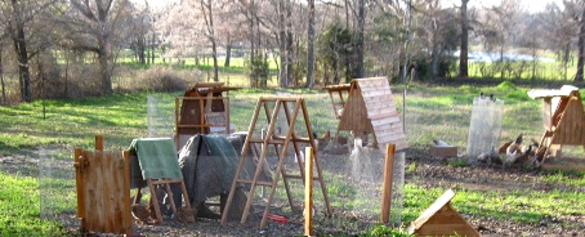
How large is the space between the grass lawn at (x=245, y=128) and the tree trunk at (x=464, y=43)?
799cm

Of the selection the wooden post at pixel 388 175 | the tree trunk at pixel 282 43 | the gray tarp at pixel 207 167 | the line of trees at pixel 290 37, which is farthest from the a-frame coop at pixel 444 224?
the tree trunk at pixel 282 43

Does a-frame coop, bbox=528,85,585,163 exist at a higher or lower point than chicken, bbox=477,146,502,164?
higher

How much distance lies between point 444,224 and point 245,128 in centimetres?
1059

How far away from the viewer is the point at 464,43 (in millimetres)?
39781

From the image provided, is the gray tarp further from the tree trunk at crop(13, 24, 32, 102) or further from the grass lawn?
the tree trunk at crop(13, 24, 32, 102)

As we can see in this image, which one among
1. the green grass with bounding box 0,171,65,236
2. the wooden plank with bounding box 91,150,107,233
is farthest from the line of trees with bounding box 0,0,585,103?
the wooden plank with bounding box 91,150,107,233

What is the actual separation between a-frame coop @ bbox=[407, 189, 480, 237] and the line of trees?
19.9m

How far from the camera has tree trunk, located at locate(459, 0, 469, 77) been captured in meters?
39.2

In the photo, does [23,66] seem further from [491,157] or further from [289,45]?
[491,157]

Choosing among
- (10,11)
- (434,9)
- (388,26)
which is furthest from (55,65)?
(434,9)

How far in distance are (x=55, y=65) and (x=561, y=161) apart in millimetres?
21590

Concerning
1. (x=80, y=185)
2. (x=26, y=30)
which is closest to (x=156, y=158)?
(x=80, y=185)

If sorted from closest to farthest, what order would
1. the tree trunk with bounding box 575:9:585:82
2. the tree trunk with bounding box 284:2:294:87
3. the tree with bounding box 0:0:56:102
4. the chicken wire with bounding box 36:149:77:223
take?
the chicken wire with bounding box 36:149:77:223 → the tree with bounding box 0:0:56:102 → the tree trunk with bounding box 284:2:294:87 → the tree trunk with bounding box 575:9:585:82

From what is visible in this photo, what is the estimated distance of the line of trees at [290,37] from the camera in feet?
94.4
